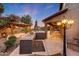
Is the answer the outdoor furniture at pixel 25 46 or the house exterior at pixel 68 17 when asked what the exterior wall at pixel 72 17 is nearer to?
the house exterior at pixel 68 17

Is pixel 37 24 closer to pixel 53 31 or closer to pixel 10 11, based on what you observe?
pixel 53 31

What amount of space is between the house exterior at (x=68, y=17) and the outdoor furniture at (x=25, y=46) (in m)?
0.38

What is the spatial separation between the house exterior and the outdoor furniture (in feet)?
1.25

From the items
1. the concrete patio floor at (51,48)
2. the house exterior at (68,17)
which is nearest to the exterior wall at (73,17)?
the house exterior at (68,17)

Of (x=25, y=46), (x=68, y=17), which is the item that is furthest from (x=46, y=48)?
(x=68, y=17)

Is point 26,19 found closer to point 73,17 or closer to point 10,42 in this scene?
point 10,42

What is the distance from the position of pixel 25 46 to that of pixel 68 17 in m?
0.75

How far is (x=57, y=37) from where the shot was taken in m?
2.45

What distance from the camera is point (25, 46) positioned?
2.44 meters

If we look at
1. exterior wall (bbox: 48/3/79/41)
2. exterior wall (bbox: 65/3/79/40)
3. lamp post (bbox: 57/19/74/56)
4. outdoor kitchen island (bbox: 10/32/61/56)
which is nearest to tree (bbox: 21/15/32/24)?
outdoor kitchen island (bbox: 10/32/61/56)

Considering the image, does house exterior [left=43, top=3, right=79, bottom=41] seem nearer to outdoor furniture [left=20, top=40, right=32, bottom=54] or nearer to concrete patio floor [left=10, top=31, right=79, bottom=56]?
concrete patio floor [left=10, top=31, right=79, bottom=56]

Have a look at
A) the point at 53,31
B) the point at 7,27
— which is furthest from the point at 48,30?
the point at 7,27

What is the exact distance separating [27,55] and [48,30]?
48 cm

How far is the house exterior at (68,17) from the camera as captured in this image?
241cm
